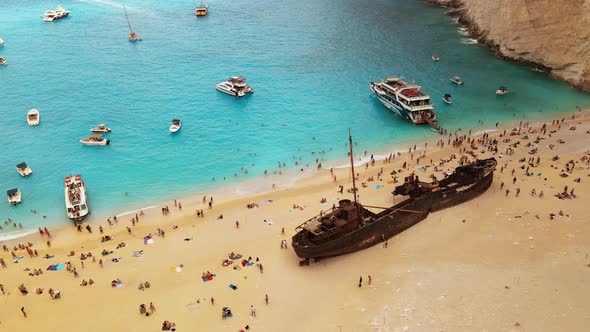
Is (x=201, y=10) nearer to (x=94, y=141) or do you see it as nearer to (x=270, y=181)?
(x=94, y=141)

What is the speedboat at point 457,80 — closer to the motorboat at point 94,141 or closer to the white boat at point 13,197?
the motorboat at point 94,141

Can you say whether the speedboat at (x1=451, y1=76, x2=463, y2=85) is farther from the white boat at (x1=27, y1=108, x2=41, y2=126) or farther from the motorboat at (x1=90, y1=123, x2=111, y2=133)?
the white boat at (x1=27, y1=108, x2=41, y2=126)

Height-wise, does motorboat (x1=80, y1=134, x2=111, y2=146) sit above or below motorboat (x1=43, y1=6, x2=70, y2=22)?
below

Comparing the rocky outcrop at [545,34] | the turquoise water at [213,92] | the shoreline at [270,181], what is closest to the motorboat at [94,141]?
the turquoise water at [213,92]

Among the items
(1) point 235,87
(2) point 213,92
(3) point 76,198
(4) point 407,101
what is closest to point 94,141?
(3) point 76,198

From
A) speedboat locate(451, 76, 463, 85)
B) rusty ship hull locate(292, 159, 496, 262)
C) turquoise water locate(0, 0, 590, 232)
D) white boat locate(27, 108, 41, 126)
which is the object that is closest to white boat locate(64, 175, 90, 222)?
turquoise water locate(0, 0, 590, 232)

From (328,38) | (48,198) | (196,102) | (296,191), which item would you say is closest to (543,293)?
(296,191)
